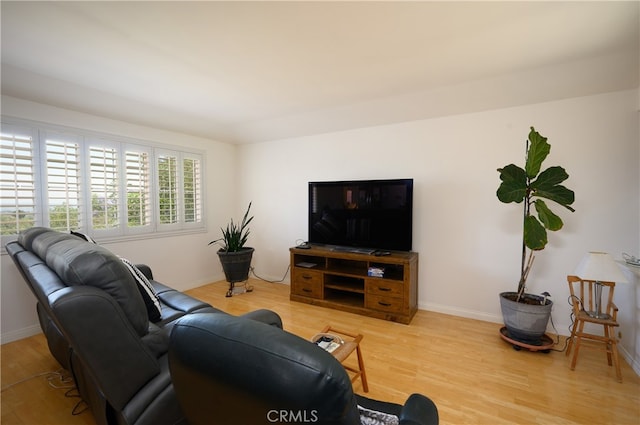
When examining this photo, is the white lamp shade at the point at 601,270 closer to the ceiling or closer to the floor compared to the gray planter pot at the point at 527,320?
closer to the ceiling

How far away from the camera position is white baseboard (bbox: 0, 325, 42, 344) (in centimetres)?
257

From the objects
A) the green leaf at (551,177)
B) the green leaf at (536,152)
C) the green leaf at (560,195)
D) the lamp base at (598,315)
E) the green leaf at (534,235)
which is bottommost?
the lamp base at (598,315)

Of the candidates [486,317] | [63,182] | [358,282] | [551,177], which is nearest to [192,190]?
[63,182]

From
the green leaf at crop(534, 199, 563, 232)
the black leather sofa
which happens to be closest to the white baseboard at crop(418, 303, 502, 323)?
the green leaf at crop(534, 199, 563, 232)

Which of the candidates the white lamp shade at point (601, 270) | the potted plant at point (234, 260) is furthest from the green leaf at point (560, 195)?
the potted plant at point (234, 260)

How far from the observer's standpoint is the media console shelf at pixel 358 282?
2.98 metres

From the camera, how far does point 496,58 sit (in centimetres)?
215

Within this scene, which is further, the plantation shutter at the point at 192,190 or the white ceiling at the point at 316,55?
the plantation shutter at the point at 192,190

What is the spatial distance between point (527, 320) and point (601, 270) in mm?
682

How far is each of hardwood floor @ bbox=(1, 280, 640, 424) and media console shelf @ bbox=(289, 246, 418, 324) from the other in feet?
0.73

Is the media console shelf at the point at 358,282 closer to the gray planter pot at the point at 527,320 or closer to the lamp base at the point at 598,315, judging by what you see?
the gray planter pot at the point at 527,320

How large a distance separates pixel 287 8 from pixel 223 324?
175 cm

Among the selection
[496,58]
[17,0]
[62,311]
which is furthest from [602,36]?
[17,0]

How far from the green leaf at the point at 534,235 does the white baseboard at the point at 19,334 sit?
4738 millimetres
